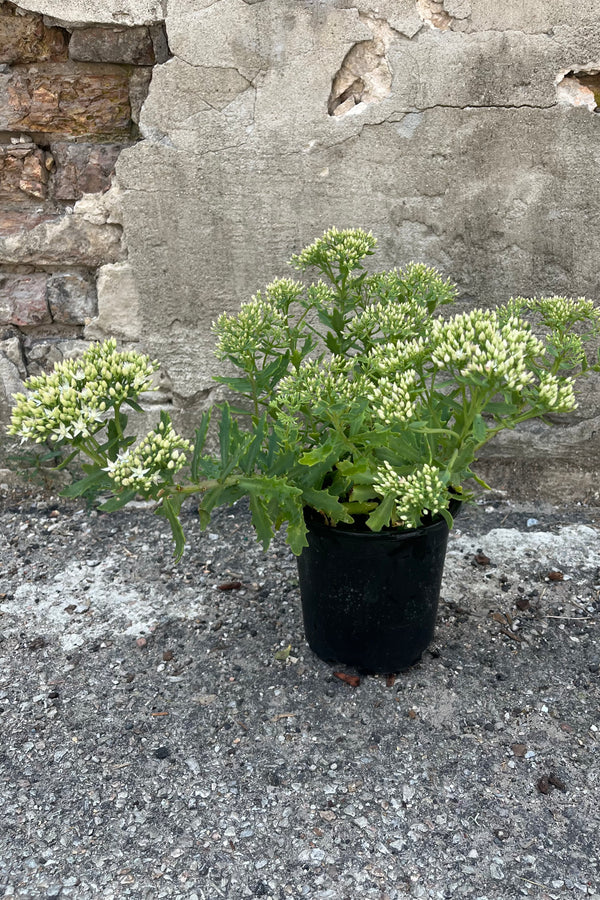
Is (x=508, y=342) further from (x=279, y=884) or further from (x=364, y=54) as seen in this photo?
(x=364, y=54)

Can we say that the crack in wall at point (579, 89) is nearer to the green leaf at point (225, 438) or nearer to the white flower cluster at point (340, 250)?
the white flower cluster at point (340, 250)

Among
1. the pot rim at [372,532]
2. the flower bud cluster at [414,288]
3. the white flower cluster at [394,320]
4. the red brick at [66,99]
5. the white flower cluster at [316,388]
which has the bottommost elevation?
the pot rim at [372,532]

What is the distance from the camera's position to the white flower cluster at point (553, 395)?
1.88 metres

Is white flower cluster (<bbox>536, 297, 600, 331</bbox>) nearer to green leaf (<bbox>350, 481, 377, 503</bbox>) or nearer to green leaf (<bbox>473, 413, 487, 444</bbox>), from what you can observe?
green leaf (<bbox>473, 413, 487, 444</bbox>)

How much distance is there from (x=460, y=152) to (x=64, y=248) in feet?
5.96

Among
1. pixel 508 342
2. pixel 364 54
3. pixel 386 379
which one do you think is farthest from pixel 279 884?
pixel 364 54

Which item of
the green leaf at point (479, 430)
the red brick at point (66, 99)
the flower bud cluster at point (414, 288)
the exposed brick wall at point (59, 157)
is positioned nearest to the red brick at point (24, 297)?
the exposed brick wall at point (59, 157)

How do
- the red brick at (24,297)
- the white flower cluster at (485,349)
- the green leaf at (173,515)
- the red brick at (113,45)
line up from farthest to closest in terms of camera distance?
the red brick at (24,297) < the red brick at (113,45) < the green leaf at (173,515) < the white flower cluster at (485,349)

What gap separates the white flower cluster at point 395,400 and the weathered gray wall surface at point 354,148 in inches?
55.4

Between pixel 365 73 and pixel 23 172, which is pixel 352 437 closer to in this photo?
pixel 365 73

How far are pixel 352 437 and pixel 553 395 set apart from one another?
1.84 ft

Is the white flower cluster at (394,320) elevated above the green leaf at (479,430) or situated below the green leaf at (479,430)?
above

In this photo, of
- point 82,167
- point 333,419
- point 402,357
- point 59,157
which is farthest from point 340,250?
point 59,157

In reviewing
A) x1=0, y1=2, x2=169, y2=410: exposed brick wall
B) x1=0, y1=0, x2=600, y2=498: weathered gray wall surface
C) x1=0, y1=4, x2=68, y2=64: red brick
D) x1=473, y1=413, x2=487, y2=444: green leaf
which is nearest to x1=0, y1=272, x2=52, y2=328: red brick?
x1=0, y1=2, x2=169, y2=410: exposed brick wall
